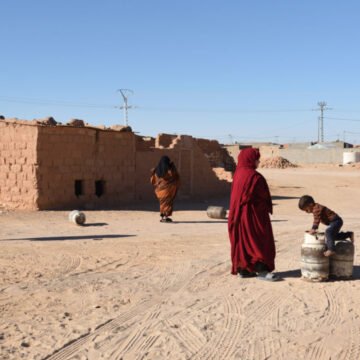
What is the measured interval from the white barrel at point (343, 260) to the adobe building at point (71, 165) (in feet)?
29.8

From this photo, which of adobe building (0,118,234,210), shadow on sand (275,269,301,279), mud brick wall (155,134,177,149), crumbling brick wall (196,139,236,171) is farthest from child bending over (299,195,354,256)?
crumbling brick wall (196,139,236,171)

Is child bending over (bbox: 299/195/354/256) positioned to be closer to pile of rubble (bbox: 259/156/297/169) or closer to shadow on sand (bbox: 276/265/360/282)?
shadow on sand (bbox: 276/265/360/282)

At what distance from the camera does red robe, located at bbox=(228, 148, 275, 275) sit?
19.9 ft

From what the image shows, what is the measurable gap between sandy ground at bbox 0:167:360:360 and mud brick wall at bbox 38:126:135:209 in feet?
14.6

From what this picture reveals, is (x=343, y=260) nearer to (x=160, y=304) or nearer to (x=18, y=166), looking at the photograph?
(x=160, y=304)

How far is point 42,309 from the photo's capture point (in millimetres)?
4914

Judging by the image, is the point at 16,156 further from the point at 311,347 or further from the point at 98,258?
the point at 311,347

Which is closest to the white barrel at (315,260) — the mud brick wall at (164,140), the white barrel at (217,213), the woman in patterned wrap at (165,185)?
the woman in patterned wrap at (165,185)

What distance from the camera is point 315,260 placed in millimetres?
5883

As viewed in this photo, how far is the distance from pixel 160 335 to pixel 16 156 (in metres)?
10.5

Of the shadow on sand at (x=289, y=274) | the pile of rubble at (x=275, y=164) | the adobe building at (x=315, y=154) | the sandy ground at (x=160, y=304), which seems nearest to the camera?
the sandy ground at (x=160, y=304)

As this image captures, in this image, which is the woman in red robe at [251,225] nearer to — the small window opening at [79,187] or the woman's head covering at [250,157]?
the woman's head covering at [250,157]

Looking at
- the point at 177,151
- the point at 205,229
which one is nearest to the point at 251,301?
the point at 205,229

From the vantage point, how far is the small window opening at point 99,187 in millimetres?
15131
